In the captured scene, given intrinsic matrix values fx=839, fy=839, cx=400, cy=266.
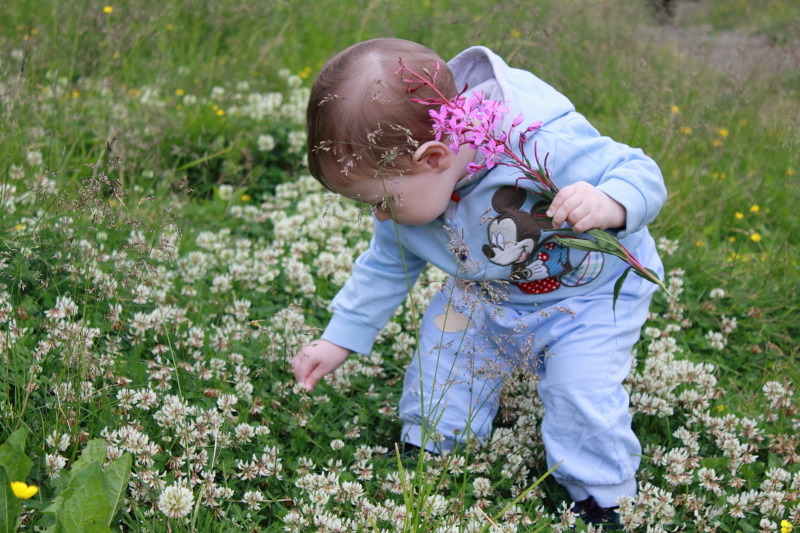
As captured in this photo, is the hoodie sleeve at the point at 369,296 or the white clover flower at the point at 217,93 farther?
the white clover flower at the point at 217,93

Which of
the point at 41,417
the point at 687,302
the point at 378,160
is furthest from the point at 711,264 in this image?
the point at 41,417

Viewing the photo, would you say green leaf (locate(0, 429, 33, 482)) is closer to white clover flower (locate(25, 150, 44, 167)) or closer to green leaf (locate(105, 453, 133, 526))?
green leaf (locate(105, 453, 133, 526))

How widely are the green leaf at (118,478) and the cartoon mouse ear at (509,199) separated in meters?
1.42

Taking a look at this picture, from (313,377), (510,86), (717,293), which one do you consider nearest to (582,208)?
(510,86)

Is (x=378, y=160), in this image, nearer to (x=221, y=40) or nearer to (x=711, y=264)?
(x=711, y=264)

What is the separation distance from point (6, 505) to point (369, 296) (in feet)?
4.98

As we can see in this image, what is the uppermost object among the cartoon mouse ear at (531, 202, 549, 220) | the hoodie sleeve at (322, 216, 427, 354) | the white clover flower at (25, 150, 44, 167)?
the cartoon mouse ear at (531, 202, 549, 220)

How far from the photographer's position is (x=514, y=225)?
112 inches

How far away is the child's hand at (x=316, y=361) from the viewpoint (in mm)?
3184

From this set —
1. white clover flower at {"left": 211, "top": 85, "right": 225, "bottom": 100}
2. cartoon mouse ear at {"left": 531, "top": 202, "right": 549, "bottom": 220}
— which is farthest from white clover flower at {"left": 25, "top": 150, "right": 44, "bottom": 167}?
cartoon mouse ear at {"left": 531, "top": 202, "right": 549, "bottom": 220}

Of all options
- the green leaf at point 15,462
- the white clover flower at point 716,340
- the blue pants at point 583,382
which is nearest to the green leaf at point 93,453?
the green leaf at point 15,462

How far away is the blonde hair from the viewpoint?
8.14 feet

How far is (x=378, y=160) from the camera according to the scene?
98.7 inches

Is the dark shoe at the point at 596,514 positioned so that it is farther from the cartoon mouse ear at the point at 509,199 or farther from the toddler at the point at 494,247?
the cartoon mouse ear at the point at 509,199
